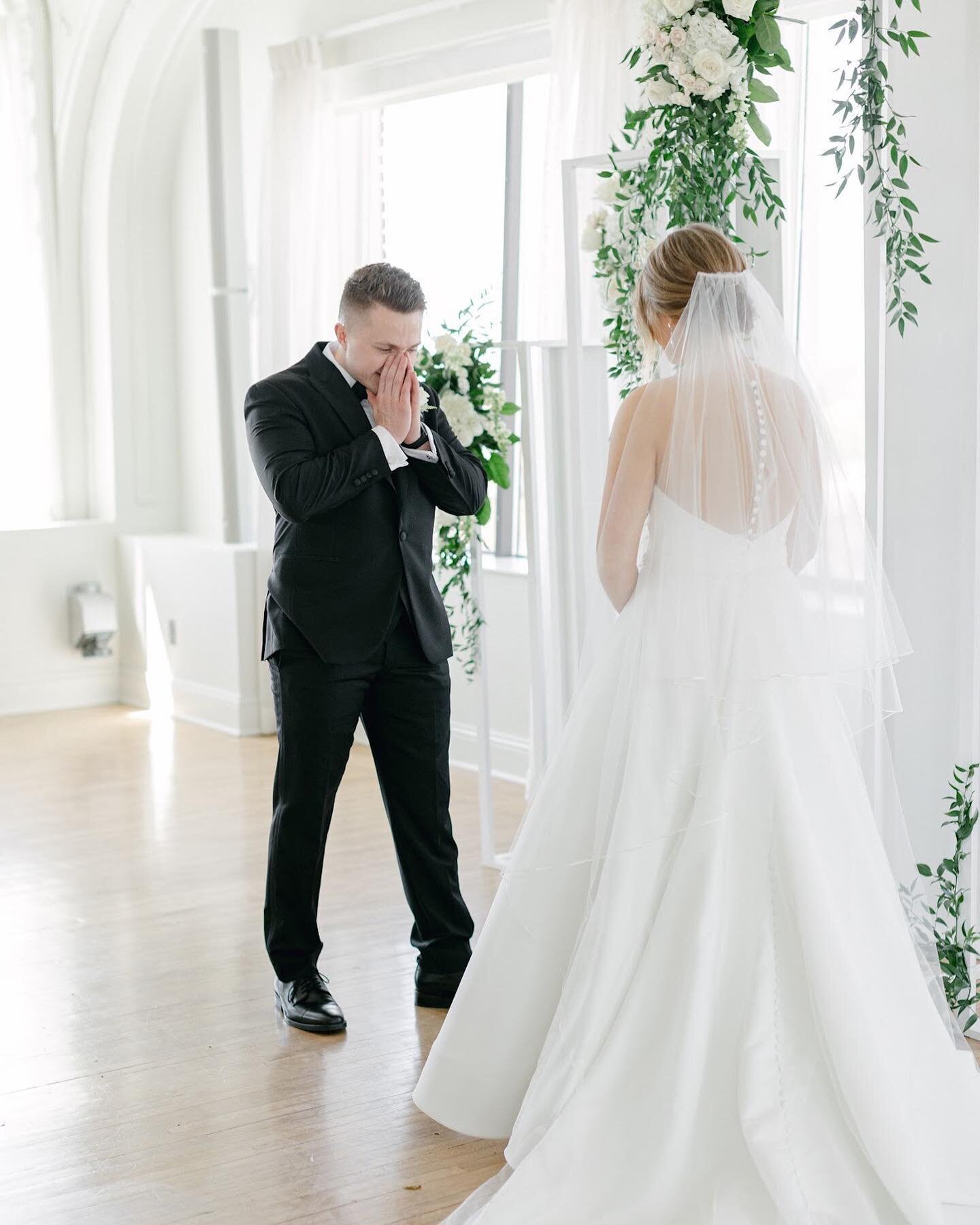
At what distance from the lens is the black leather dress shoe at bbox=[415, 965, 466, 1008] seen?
392 centimetres

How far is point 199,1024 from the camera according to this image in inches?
151

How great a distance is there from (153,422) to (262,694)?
1752 millimetres

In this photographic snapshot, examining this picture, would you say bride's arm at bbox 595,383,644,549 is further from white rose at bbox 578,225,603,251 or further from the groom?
white rose at bbox 578,225,603,251

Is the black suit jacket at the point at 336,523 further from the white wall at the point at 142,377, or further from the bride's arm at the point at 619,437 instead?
the white wall at the point at 142,377

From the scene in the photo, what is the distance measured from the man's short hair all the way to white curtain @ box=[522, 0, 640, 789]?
72cm

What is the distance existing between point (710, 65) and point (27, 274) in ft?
17.7

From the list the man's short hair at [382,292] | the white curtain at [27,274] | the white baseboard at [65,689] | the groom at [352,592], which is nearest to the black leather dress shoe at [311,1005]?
the groom at [352,592]

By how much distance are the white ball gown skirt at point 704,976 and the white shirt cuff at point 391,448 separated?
772 mm

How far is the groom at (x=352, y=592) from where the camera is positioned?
3500 mm

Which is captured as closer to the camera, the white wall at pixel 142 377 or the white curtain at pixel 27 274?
the white wall at pixel 142 377

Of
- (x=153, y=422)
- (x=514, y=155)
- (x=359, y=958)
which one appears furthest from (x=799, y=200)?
(x=153, y=422)

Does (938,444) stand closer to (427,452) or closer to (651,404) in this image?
(651,404)

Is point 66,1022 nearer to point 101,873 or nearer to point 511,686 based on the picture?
point 101,873

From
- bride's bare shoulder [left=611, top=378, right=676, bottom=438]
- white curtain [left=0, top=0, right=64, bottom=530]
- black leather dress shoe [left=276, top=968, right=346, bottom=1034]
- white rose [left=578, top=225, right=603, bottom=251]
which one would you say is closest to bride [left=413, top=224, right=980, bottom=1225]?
bride's bare shoulder [left=611, top=378, right=676, bottom=438]
